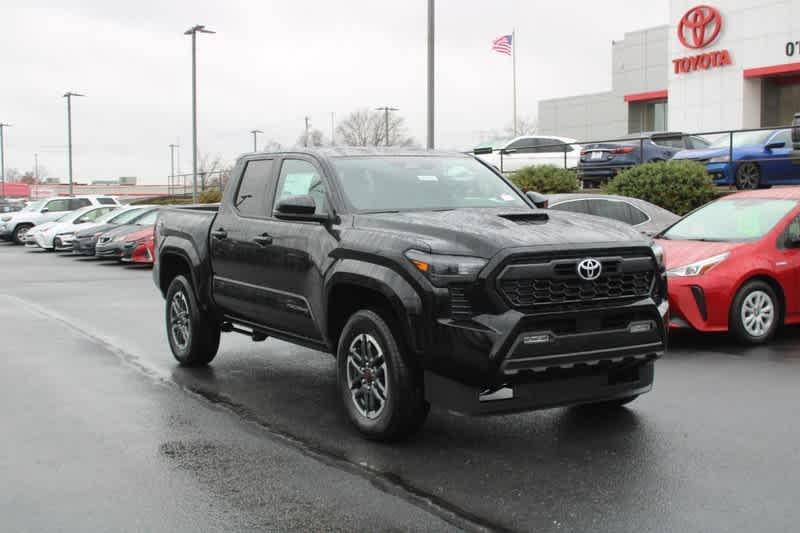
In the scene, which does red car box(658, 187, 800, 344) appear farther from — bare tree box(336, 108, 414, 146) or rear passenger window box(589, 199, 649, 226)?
bare tree box(336, 108, 414, 146)

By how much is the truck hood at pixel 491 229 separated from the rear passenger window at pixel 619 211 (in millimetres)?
7766

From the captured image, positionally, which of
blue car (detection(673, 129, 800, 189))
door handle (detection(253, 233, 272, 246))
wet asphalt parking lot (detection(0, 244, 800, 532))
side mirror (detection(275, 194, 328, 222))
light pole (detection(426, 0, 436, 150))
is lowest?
wet asphalt parking lot (detection(0, 244, 800, 532))

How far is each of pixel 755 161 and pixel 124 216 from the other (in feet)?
58.5

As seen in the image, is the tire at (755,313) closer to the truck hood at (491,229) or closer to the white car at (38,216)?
the truck hood at (491,229)

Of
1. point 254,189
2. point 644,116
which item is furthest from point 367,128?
point 254,189

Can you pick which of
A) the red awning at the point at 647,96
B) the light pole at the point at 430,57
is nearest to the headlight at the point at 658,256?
the light pole at the point at 430,57

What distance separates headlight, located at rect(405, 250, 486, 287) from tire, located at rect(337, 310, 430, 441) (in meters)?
0.56

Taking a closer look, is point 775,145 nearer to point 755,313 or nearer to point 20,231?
point 755,313

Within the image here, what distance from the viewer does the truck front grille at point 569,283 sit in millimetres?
5461

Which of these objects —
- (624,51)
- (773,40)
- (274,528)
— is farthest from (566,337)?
(624,51)

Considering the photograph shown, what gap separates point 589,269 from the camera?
5637mm

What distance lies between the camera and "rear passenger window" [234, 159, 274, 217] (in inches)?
305

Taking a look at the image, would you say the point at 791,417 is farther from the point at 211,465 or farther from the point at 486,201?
the point at 211,465

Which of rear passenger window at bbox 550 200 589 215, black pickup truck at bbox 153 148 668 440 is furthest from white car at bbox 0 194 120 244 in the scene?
black pickup truck at bbox 153 148 668 440
